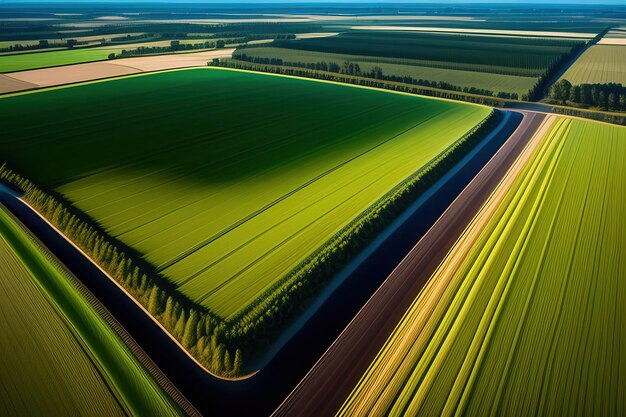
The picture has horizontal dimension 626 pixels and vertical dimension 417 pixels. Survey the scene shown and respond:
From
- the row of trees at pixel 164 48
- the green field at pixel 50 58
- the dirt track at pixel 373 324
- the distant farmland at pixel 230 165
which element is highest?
the row of trees at pixel 164 48

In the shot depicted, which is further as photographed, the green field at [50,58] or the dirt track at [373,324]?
the green field at [50,58]

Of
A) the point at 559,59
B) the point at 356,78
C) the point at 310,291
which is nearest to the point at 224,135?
the point at 310,291

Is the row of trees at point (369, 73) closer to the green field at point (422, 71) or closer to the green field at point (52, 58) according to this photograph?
the green field at point (422, 71)

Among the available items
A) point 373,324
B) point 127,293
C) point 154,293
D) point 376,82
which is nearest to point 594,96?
point 376,82

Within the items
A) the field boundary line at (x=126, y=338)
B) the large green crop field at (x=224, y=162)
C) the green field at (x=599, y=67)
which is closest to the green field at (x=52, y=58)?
the large green crop field at (x=224, y=162)

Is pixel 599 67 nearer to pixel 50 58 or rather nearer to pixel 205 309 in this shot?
pixel 205 309
